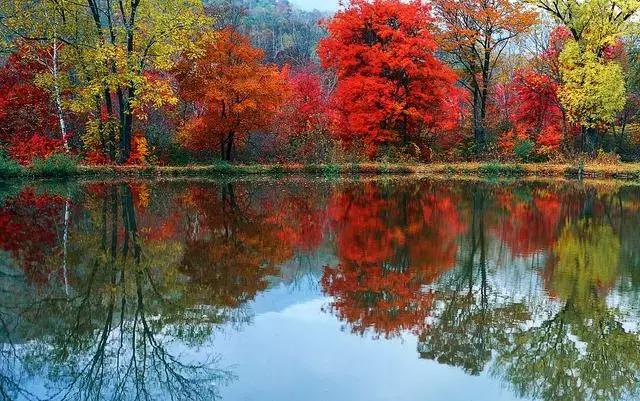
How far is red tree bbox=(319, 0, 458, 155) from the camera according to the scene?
94.9ft

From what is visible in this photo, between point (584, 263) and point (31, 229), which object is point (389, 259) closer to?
point (584, 263)

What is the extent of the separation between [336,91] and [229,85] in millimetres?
6624

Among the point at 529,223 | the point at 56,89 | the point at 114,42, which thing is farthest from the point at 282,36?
the point at 529,223

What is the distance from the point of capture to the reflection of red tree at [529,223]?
1124 centimetres

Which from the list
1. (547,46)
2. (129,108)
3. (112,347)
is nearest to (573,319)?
(112,347)

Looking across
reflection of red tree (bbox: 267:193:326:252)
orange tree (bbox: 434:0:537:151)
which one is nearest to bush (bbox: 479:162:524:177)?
orange tree (bbox: 434:0:537:151)

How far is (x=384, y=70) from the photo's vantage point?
30.0 m

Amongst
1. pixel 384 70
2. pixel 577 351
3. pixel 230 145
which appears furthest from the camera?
pixel 384 70

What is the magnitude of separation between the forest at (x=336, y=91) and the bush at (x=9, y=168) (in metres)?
0.10

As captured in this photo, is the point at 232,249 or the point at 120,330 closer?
the point at 120,330

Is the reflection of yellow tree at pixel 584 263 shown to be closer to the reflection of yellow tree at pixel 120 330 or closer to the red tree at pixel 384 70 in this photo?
the reflection of yellow tree at pixel 120 330

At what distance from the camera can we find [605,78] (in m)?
29.1

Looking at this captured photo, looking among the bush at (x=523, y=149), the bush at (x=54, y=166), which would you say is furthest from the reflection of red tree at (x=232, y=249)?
the bush at (x=523, y=149)

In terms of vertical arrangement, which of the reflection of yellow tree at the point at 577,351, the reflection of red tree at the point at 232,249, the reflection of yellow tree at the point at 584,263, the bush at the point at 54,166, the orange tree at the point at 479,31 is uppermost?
the orange tree at the point at 479,31
